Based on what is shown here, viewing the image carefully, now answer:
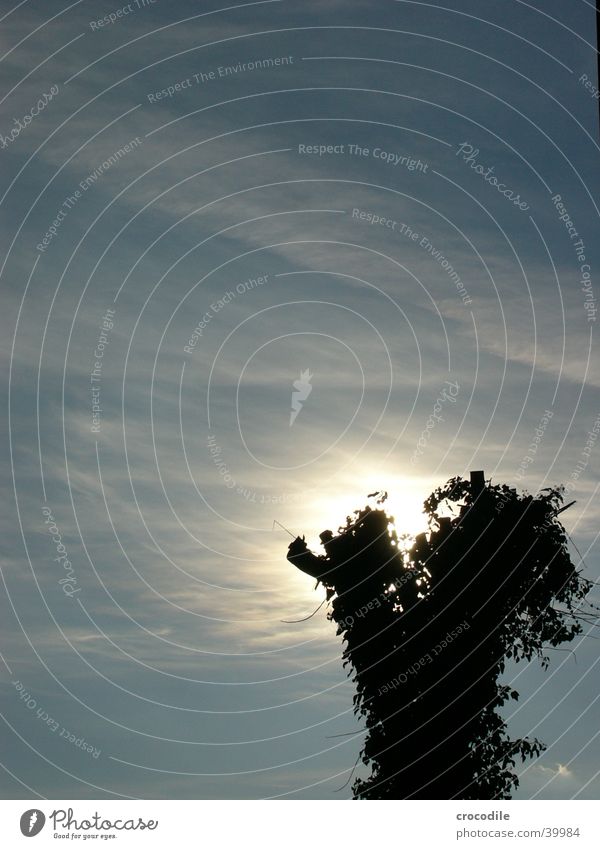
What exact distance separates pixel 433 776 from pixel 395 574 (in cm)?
579

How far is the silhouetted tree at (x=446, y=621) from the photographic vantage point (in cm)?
2941

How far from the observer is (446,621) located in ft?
99.1

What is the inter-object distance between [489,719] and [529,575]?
4281 millimetres

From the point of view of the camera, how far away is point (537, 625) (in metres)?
30.6

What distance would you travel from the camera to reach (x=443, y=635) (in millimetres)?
30062

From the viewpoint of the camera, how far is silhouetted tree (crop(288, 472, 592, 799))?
2941 cm
